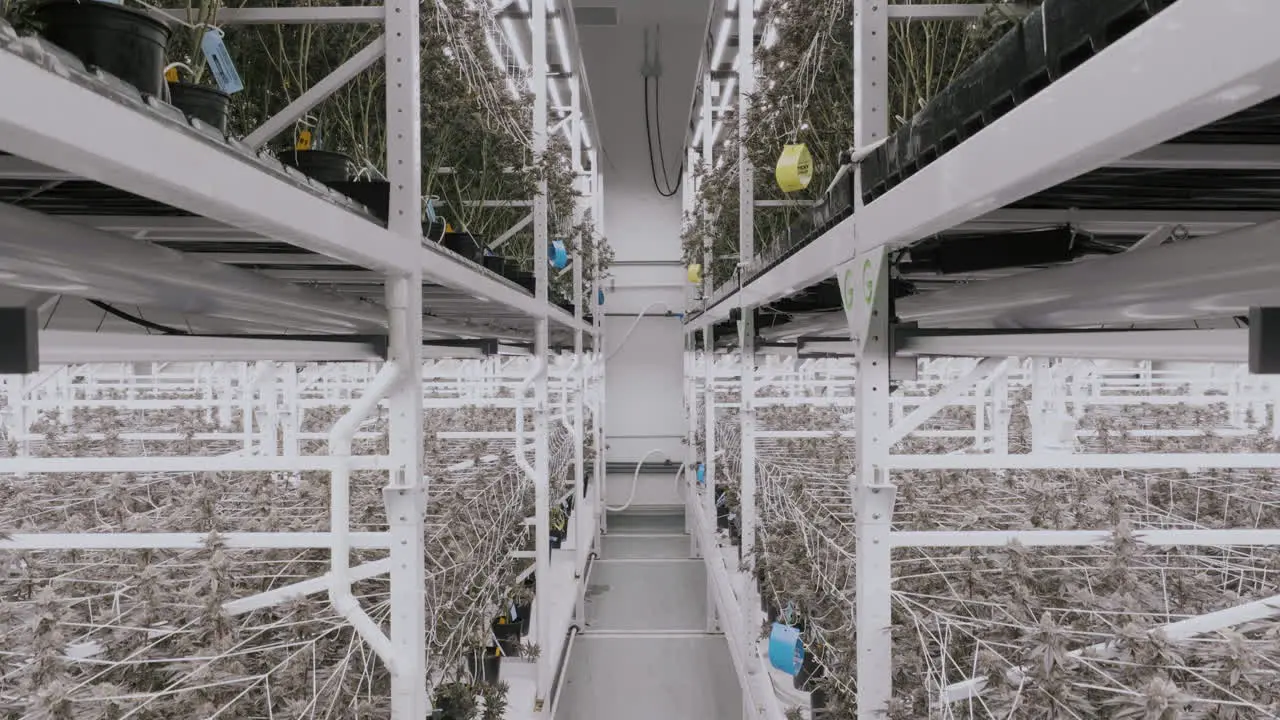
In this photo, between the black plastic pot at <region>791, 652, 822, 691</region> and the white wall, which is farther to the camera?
the white wall

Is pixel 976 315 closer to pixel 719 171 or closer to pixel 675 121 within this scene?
pixel 719 171

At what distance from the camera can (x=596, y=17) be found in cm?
835

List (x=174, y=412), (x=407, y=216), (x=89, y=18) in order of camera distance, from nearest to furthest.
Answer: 1. (x=89, y=18)
2. (x=407, y=216)
3. (x=174, y=412)

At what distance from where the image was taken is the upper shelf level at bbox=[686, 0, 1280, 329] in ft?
1.65

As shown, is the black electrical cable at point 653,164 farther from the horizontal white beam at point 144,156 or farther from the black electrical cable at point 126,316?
the horizontal white beam at point 144,156

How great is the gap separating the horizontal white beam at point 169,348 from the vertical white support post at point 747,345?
2171mm

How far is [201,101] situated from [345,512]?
74 centimetres

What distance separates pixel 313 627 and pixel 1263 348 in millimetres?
1925

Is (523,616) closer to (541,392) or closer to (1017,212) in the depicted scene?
(541,392)

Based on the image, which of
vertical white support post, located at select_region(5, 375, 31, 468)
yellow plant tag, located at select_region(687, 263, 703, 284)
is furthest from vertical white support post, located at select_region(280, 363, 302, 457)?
yellow plant tag, located at select_region(687, 263, 703, 284)

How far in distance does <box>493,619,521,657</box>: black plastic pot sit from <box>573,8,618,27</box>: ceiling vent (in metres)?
6.24

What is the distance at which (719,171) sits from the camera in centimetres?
468

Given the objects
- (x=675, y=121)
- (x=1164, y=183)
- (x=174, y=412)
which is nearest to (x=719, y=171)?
(x=1164, y=183)

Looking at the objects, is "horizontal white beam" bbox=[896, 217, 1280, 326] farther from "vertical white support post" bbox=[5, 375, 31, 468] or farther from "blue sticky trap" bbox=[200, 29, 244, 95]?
"vertical white support post" bbox=[5, 375, 31, 468]
